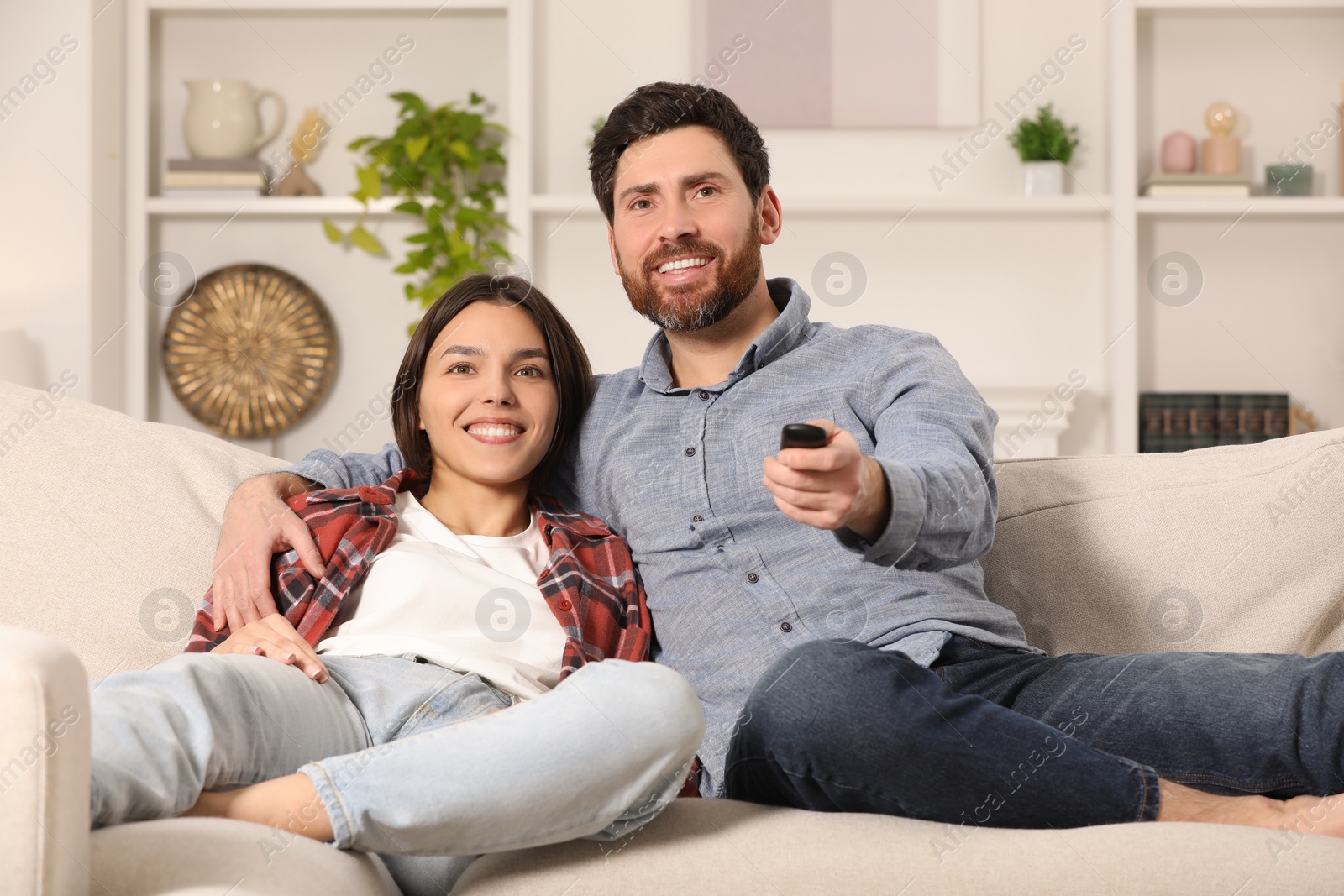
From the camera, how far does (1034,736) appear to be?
3.45 feet

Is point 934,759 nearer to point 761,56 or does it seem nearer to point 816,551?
point 816,551

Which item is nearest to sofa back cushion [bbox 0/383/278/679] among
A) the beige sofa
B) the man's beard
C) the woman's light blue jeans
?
the beige sofa

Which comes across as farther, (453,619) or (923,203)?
(923,203)

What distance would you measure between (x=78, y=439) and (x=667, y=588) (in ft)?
2.52

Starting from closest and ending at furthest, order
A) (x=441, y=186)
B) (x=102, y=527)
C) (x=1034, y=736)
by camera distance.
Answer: (x=1034, y=736) < (x=102, y=527) < (x=441, y=186)

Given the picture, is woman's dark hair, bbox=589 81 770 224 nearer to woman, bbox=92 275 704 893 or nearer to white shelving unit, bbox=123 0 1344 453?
woman, bbox=92 275 704 893

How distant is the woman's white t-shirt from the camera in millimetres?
1286

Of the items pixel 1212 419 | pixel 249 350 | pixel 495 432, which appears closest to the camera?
pixel 495 432

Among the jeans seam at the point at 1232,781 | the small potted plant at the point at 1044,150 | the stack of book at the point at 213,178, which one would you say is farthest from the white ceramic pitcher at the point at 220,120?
the jeans seam at the point at 1232,781

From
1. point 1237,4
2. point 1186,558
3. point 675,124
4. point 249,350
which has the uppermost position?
point 1237,4

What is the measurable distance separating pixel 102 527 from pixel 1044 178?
283cm

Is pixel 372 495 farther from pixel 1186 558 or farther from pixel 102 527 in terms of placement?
pixel 1186 558

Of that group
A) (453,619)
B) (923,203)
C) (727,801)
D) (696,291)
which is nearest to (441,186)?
(923,203)

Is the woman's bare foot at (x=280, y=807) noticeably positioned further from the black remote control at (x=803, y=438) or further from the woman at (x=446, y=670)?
the black remote control at (x=803, y=438)
